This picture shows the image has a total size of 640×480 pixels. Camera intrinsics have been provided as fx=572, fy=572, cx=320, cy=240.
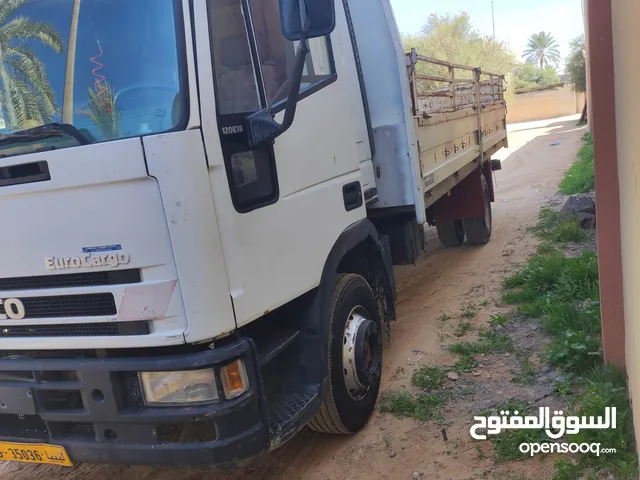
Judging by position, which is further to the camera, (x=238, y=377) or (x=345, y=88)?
(x=345, y=88)

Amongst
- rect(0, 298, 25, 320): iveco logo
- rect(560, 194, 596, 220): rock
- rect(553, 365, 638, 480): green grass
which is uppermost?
rect(0, 298, 25, 320): iveco logo

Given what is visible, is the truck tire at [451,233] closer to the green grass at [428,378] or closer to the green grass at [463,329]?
the green grass at [463,329]

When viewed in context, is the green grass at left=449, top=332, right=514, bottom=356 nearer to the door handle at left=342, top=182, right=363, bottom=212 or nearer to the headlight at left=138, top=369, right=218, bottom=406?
the door handle at left=342, top=182, right=363, bottom=212

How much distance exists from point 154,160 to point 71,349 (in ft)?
3.15

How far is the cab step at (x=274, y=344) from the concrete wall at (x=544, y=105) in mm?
37846

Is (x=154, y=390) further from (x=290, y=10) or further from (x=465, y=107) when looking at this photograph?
(x=465, y=107)

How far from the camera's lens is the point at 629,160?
8.75ft

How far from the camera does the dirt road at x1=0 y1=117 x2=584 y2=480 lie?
10.3ft

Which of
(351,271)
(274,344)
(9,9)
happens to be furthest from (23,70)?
(351,271)

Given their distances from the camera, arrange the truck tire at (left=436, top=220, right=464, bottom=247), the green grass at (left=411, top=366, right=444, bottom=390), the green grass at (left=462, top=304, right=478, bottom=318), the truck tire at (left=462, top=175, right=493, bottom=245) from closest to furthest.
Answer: the green grass at (left=411, top=366, right=444, bottom=390)
the green grass at (left=462, top=304, right=478, bottom=318)
the truck tire at (left=462, top=175, right=493, bottom=245)
the truck tire at (left=436, top=220, right=464, bottom=247)

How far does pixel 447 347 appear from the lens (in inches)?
181

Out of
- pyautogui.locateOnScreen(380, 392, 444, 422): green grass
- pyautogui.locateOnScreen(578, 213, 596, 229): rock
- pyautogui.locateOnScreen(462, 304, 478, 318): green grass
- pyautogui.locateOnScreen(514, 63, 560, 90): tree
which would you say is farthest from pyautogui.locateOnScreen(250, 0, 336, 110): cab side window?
pyautogui.locateOnScreen(514, 63, 560, 90): tree

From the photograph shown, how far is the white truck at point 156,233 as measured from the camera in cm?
228

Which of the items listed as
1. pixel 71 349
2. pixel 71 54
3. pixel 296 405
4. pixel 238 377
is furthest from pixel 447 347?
pixel 71 54
